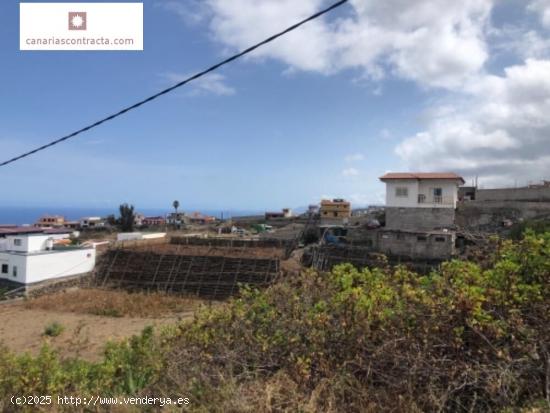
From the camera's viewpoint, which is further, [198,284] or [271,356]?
[198,284]

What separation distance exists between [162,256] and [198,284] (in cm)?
374

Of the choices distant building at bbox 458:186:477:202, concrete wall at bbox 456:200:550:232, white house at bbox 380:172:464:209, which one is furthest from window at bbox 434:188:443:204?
distant building at bbox 458:186:477:202

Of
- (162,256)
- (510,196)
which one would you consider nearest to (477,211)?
(510,196)

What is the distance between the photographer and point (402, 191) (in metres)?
26.7

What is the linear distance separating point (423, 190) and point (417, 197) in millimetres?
772

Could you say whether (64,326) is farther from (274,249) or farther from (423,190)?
(423,190)

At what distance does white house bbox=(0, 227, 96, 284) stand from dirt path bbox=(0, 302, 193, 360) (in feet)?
6.75

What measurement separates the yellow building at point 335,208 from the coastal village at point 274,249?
9206mm

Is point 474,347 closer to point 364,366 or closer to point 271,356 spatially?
point 364,366

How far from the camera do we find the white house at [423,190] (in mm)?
26312

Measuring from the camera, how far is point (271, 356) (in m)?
3.06

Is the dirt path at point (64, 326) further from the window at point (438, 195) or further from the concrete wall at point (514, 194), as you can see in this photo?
the concrete wall at point (514, 194)

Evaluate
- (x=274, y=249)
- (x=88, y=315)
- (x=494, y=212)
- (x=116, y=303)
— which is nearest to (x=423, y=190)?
(x=494, y=212)

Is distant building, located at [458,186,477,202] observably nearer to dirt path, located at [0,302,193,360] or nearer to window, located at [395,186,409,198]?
window, located at [395,186,409,198]
